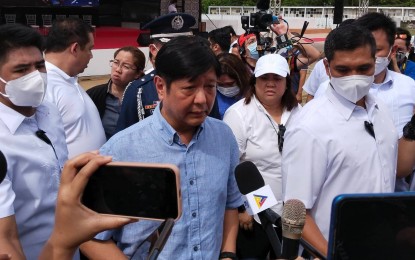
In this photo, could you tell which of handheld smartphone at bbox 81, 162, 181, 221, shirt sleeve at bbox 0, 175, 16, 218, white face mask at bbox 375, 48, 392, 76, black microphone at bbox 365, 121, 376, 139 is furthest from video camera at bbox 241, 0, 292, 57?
handheld smartphone at bbox 81, 162, 181, 221

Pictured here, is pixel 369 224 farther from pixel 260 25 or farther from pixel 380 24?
pixel 260 25

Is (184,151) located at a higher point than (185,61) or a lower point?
lower

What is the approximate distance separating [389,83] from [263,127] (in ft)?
2.67

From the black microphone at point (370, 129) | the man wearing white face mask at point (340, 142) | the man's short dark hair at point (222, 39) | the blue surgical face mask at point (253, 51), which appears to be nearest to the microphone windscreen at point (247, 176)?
the man wearing white face mask at point (340, 142)

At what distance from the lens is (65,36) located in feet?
11.3

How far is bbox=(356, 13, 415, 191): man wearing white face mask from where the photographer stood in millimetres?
3045

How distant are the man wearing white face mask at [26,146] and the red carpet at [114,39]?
584 inches

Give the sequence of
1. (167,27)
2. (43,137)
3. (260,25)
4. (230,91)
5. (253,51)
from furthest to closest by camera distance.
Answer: (260,25) → (253,51) → (230,91) → (167,27) → (43,137)

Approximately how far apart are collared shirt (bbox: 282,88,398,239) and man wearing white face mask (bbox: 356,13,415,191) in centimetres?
98

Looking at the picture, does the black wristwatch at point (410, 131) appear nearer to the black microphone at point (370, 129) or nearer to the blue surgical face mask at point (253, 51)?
the black microphone at point (370, 129)

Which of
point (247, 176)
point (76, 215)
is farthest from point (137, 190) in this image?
point (247, 176)

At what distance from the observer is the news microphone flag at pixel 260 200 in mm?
1553

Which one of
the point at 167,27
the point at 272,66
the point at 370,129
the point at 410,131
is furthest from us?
the point at 167,27

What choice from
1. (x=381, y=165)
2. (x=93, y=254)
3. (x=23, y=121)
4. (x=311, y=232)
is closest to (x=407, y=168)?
(x=381, y=165)
